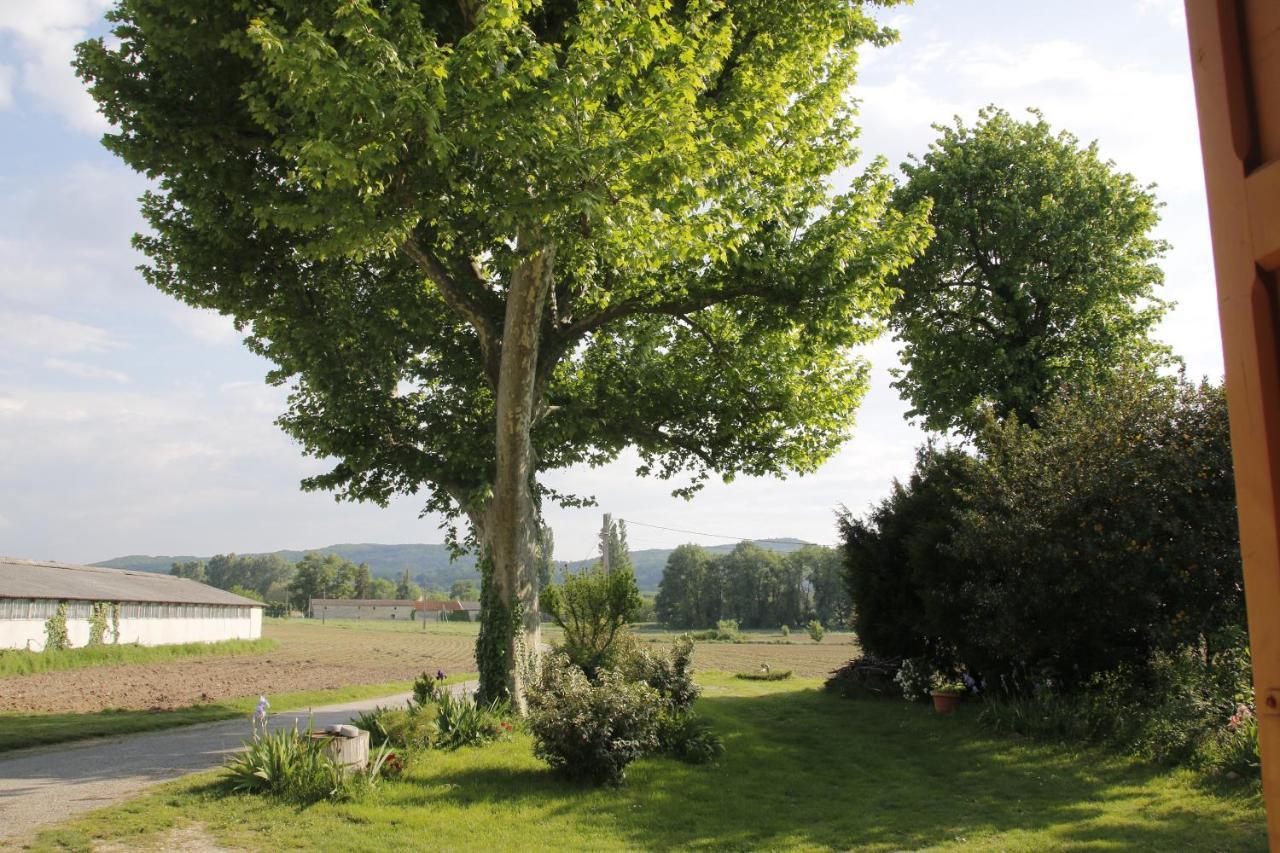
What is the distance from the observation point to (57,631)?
3653cm

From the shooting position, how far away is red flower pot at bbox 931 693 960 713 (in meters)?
18.4

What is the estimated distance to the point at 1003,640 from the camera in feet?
51.3

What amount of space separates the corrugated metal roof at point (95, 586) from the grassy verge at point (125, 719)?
1893 centimetres

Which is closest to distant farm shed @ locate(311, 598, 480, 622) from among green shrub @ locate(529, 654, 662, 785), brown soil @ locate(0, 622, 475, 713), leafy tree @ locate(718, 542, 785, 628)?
leafy tree @ locate(718, 542, 785, 628)

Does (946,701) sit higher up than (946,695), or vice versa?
(946,695)

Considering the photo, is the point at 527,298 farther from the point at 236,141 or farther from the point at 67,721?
the point at 67,721

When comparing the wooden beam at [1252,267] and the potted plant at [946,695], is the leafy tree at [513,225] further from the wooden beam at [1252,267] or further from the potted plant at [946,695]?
the wooden beam at [1252,267]

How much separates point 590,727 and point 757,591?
107049mm

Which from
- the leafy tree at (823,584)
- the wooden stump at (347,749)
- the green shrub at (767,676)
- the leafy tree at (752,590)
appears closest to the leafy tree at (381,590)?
the leafy tree at (752,590)

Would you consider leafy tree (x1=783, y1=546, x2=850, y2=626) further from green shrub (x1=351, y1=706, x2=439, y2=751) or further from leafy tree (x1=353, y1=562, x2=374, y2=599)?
green shrub (x1=351, y1=706, x2=439, y2=751)

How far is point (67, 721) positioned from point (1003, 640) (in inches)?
740

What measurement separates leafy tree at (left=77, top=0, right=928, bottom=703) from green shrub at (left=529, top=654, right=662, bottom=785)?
12.1 ft

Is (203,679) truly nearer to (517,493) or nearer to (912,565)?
(517,493)

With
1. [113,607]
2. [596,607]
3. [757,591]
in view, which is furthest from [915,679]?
[757,591]
